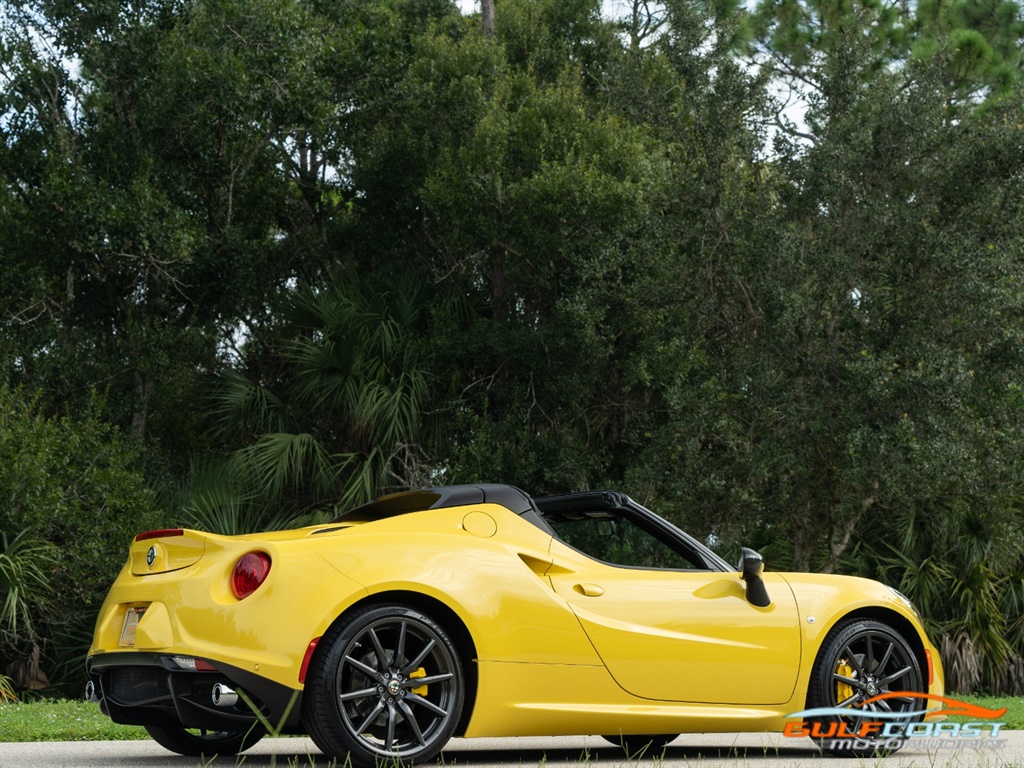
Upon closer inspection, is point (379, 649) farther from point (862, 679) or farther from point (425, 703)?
point (862, 679)

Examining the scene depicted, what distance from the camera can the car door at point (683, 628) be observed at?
664 cm

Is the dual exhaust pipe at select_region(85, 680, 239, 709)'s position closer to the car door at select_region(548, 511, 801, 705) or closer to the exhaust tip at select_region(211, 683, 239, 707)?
the exhaust tip at select_region(211, 683, 239, 707)

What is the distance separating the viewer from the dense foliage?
14367mm

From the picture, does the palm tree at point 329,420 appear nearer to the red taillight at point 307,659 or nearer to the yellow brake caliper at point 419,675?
the yellow brake caliper at point 419,675

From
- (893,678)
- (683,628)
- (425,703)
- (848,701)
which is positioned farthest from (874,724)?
(425,703)

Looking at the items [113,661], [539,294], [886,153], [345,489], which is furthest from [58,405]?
[113,661]

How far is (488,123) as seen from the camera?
1761 centimetres

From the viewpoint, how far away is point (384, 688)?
6.10m

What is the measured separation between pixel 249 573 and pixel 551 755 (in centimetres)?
232

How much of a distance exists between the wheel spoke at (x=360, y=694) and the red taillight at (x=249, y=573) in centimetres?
62

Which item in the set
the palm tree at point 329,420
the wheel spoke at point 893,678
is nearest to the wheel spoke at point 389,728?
the wheel spoke at point 893,678

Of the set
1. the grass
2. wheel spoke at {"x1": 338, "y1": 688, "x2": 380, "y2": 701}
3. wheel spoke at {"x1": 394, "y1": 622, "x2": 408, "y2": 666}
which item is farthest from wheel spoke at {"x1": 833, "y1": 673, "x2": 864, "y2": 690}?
the grass

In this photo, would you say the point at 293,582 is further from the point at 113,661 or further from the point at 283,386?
the point at 283,386

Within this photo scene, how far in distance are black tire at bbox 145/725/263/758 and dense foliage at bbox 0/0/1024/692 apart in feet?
26.3
